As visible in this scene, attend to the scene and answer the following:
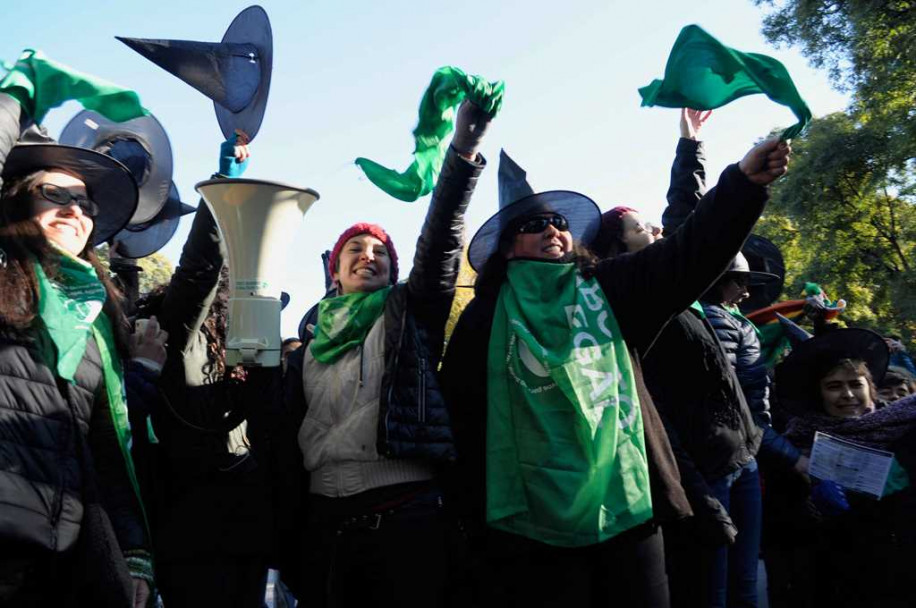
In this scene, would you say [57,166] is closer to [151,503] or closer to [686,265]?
[151,503]

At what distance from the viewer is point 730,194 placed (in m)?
2.54

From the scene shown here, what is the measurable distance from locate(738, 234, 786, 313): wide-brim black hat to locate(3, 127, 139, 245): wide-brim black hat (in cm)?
424

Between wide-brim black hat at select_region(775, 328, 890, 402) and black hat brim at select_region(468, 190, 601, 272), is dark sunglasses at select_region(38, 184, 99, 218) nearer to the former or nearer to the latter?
black hat brim at select_region(468, 190, 601, 272)

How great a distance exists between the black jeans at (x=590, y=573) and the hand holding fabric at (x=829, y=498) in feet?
5.64

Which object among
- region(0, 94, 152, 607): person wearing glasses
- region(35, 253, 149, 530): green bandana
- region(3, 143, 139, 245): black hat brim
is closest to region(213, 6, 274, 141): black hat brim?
region(3, 143, 139, 245): black hat brim

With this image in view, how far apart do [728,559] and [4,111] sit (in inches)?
137

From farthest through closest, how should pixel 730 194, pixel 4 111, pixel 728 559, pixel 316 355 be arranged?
pixel 728 559, pixel 316 355, pixel 730 194, pixel 4 111

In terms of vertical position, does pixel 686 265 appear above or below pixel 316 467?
above

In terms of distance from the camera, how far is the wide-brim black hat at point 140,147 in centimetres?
411

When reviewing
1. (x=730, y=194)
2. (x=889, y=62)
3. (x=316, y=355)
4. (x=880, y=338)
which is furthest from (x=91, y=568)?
(x=889, y=62)

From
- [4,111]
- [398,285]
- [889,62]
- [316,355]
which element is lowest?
[316,355]

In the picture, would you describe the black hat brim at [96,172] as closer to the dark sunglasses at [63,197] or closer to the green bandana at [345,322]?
the dark sunglasses at [63,197]

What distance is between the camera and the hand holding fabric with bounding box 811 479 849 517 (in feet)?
12.6

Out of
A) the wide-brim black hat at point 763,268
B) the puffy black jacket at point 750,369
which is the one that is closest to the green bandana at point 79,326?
the puffy black jacket at point 750,369
